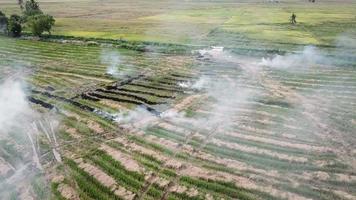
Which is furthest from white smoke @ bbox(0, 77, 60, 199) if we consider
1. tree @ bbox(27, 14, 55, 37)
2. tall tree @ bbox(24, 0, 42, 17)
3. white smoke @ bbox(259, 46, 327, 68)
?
tall tree @ bbox(24, 0, 42, 17)

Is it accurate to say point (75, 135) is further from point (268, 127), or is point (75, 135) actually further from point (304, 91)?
point (304, 91)

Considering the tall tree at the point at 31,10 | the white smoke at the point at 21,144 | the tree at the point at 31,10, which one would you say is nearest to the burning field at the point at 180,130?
the white smoke at the point at 21,144

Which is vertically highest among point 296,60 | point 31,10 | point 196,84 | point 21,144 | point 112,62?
point 31,10

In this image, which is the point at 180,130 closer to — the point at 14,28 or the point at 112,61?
the point at 112,61

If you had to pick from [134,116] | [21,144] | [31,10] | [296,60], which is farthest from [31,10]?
[21,144]

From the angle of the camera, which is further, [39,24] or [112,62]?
[39,24]

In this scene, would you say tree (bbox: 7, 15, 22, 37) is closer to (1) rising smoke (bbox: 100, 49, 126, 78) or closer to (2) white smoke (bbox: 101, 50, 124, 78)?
(1) rising smoke (bbox: 100, 49, 126, 78)
